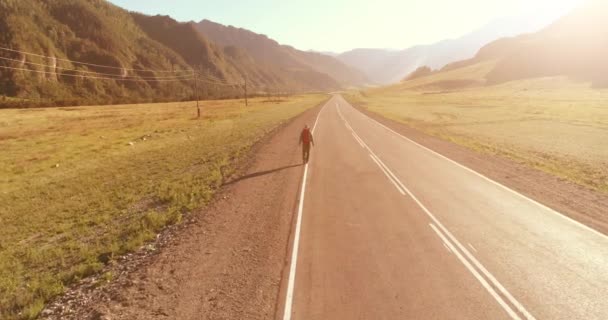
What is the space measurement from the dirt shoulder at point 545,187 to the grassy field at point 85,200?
1170cm

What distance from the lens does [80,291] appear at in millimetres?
6719

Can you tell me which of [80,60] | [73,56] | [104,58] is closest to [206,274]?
[80,60]

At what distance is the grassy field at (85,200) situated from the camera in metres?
8.14

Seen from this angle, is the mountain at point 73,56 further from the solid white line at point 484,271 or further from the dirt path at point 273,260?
the solid white line at point 484,271

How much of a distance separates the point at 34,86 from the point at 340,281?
398 ft

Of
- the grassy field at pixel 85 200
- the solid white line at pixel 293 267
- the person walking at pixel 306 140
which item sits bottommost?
the grassy field at pixel 85 200

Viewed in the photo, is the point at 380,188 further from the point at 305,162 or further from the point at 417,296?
the point at 417,296

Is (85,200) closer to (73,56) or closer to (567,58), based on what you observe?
(73,56)

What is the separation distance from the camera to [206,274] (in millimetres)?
7078

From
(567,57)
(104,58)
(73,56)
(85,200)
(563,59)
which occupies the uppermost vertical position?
(104,58)

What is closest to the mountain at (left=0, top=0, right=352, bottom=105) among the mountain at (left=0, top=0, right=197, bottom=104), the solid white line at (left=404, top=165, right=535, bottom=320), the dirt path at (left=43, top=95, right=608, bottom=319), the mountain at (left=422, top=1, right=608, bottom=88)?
the mountain at (left=0, top=0, right=197, bottom=104)

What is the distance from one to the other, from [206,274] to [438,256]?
510 cm

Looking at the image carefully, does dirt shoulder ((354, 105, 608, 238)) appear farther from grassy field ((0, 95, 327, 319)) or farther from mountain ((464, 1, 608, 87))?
mountain ((464, 1, 608, 87))

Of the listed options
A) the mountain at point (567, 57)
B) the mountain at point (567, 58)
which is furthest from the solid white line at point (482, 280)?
the mountain at point (567, 57)
